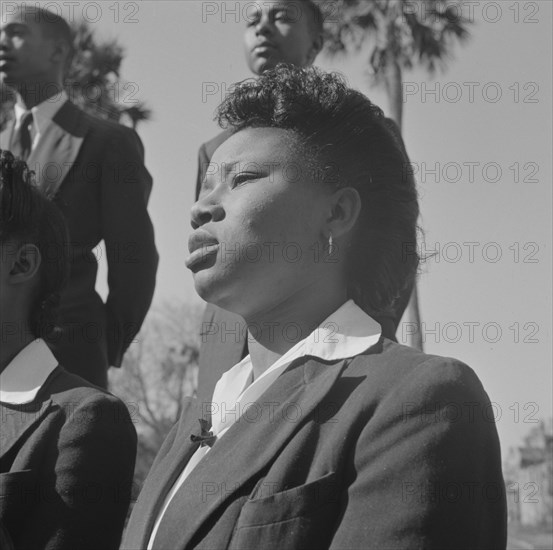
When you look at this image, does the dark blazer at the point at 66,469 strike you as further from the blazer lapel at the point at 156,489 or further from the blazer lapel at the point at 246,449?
the blazer lapel at the point at 246,449

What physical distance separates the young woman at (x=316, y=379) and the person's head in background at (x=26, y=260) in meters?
0.64

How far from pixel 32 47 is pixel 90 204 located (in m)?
1.00

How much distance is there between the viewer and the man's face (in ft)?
15.8

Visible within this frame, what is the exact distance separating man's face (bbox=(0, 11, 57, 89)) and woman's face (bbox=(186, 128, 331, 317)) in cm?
266

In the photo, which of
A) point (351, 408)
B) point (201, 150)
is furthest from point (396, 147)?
point (201, 150)

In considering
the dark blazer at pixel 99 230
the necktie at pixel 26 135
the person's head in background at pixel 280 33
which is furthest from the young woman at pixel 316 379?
the necktie at pixel 26 135

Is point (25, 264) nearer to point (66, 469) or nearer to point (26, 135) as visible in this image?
point (66, 469)

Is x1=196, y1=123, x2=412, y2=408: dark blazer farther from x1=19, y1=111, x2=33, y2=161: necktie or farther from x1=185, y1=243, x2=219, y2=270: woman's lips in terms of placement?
x1=185, y1=243, x2=219, y2=270: woman's lips

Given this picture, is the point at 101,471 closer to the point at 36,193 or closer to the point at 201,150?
the point at 36,193

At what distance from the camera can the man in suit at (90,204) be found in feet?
13.3

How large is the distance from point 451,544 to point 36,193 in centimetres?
172

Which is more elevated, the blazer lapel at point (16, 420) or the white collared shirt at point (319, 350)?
the white collared shirt at point (319, 350)

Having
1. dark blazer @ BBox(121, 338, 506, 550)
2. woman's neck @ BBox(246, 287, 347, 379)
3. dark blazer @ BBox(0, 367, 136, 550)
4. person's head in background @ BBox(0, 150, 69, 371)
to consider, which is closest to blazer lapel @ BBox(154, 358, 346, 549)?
dark blazer @ BBox(121, 338, 506, 550)

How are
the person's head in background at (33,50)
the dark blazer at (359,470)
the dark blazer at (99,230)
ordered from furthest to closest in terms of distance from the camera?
the person's head in background at (33,50) < the dark blazer at (99,230) < the dark blazer at (359,470)
